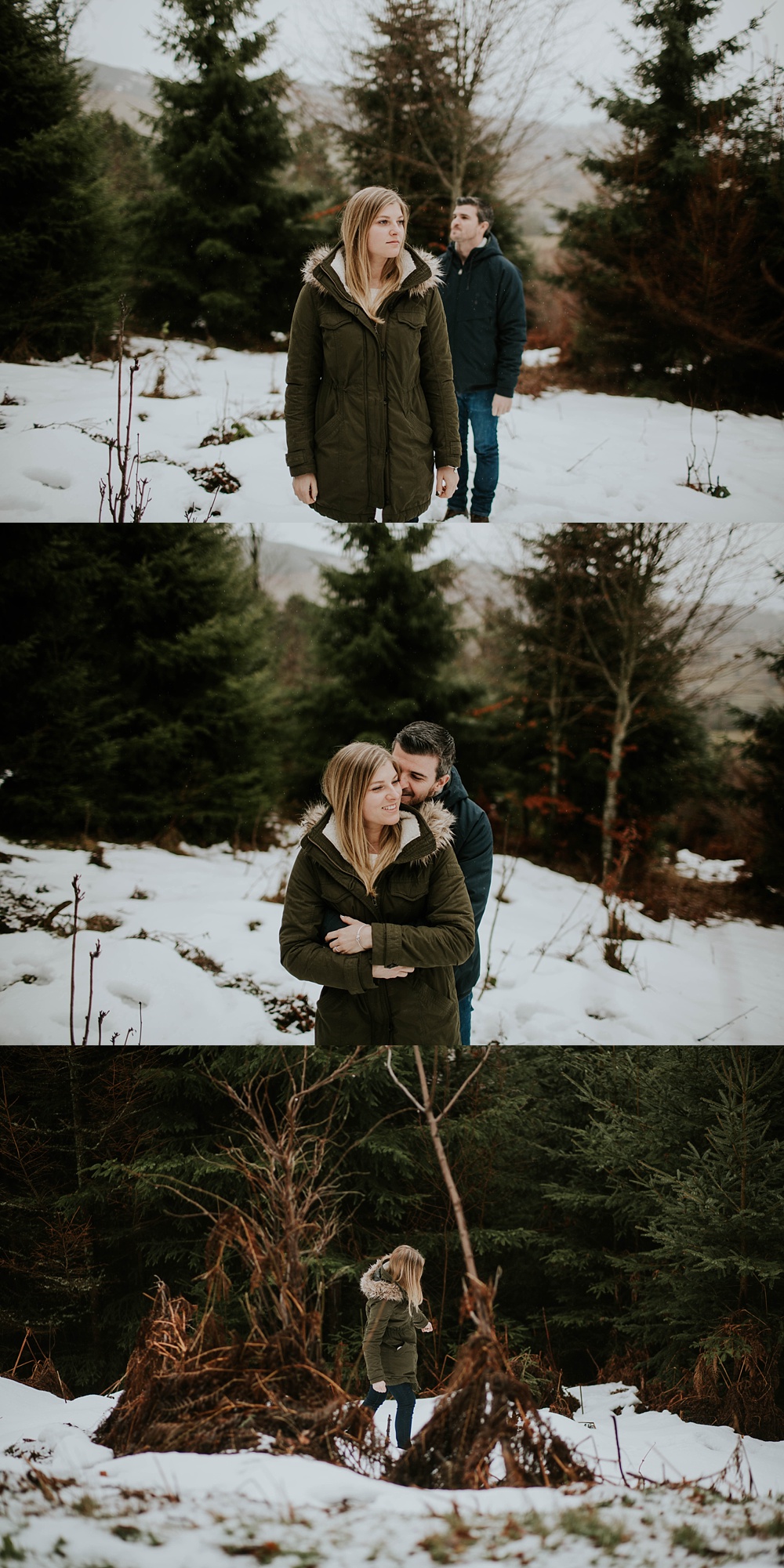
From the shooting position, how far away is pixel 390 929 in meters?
3.08

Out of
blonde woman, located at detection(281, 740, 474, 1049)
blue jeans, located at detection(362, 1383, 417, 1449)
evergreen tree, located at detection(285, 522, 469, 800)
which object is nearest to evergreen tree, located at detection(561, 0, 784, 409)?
evergreen tree, located at detection(285, 522, 469, 800)

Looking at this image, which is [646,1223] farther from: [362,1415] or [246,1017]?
[246,1017]

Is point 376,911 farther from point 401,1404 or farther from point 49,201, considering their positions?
point 49,201

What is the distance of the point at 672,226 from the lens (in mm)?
4996

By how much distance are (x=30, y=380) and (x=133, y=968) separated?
2999 millimetres

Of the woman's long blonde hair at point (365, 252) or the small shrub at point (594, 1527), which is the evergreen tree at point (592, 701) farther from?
the small shrub at point (594, 1527)

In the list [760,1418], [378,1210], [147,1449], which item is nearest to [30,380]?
[378,1210]

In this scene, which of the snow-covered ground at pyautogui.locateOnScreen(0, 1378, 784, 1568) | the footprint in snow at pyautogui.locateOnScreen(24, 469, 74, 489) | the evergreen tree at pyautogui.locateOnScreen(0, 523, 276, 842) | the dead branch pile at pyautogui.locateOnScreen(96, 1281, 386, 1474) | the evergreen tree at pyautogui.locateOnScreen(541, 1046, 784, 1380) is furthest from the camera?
the evergreen tree at pyautogui.locateOnScreen(0, 523, 276, 842)

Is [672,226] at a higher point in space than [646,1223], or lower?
higher

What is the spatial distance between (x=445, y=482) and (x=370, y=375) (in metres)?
0.50

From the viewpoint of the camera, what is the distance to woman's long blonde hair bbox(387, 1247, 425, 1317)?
11.7 feet

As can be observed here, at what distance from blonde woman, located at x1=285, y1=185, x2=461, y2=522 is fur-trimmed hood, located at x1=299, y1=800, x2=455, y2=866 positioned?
129cm

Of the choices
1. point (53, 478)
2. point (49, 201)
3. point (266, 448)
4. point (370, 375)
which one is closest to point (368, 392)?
point (370, 375)

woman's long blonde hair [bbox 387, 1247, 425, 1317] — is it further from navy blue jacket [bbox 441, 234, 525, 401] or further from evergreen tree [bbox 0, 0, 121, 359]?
evergreen tree [bbox 0, 0, 121, 359]
